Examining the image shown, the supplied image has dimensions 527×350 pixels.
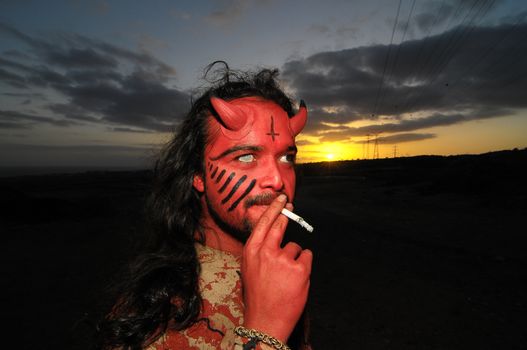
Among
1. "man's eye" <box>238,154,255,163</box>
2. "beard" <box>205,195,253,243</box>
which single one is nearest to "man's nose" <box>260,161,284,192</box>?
"man's eye" <box>238,154,255,163</box>

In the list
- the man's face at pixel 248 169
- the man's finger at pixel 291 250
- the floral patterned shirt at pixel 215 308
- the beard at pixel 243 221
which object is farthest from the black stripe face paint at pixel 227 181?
the man's finger at pixel 291 250

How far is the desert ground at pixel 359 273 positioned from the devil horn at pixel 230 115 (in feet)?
3.16

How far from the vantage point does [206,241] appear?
172 cm

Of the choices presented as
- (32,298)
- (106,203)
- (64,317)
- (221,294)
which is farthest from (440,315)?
(106,203)

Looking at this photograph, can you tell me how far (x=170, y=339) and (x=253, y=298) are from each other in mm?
554

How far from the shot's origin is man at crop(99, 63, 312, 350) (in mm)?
1150

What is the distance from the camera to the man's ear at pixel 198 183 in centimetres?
180

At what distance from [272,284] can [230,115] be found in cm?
94

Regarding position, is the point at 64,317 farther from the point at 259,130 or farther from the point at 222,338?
the point at 259,130

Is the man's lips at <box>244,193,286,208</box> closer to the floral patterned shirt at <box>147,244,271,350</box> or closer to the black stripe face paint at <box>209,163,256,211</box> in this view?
the black stripe face paint at <box>209,163,256,211</box>

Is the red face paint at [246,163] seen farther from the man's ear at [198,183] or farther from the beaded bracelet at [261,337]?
the beaded bracelet at [261,337]

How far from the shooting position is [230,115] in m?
1.63

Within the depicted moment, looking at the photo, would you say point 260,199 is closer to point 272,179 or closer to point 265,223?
point 272,179

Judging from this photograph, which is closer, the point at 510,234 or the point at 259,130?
the point at 259,130
